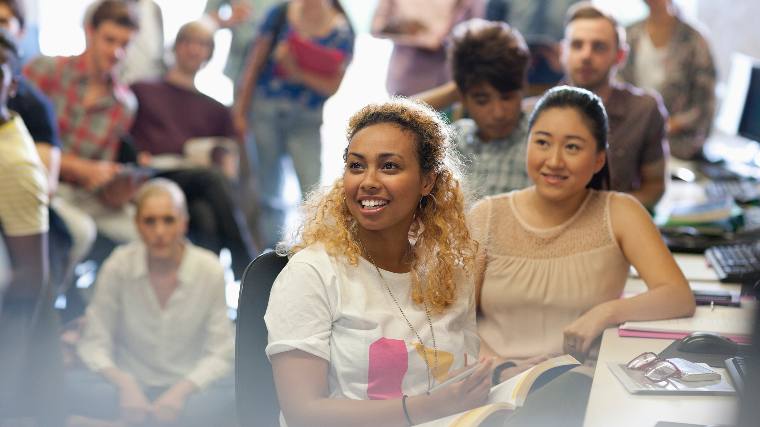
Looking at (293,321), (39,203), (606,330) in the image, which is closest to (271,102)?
(39,203)

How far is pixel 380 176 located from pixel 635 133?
4.47 ft

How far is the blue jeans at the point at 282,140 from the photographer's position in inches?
177

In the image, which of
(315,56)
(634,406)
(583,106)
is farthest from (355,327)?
(315,56)

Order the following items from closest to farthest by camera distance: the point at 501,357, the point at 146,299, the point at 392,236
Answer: the point at 392,236, the point at 501,357, the point at 146,299

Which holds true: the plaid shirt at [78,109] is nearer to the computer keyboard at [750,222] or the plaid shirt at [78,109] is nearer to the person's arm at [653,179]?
the person's arm at [653,179]

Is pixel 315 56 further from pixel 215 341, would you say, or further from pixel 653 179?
pixel 653 179

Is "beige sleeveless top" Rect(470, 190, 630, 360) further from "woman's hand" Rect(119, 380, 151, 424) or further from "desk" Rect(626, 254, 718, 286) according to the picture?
"woman's hand" Rect(119, 380, 151, 424)

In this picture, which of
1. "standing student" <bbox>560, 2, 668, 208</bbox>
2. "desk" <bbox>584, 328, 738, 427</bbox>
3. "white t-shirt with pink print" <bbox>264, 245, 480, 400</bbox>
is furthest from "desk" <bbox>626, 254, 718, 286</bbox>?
"white t-shirt with pink print" <bbox>264, 245, 480, 400</bbox>

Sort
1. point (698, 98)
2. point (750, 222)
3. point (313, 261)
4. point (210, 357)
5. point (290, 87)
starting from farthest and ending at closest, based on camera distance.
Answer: point (290, 87) < point (698, 98) < point (750, 222) < point (210, 357) < point (313, 261)

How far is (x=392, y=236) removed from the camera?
1675 mm

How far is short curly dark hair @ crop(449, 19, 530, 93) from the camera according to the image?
2572 millimetres

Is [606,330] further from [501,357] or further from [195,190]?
[195,190]

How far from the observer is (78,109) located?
3.76m

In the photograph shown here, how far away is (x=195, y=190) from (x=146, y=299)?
1.01 m
